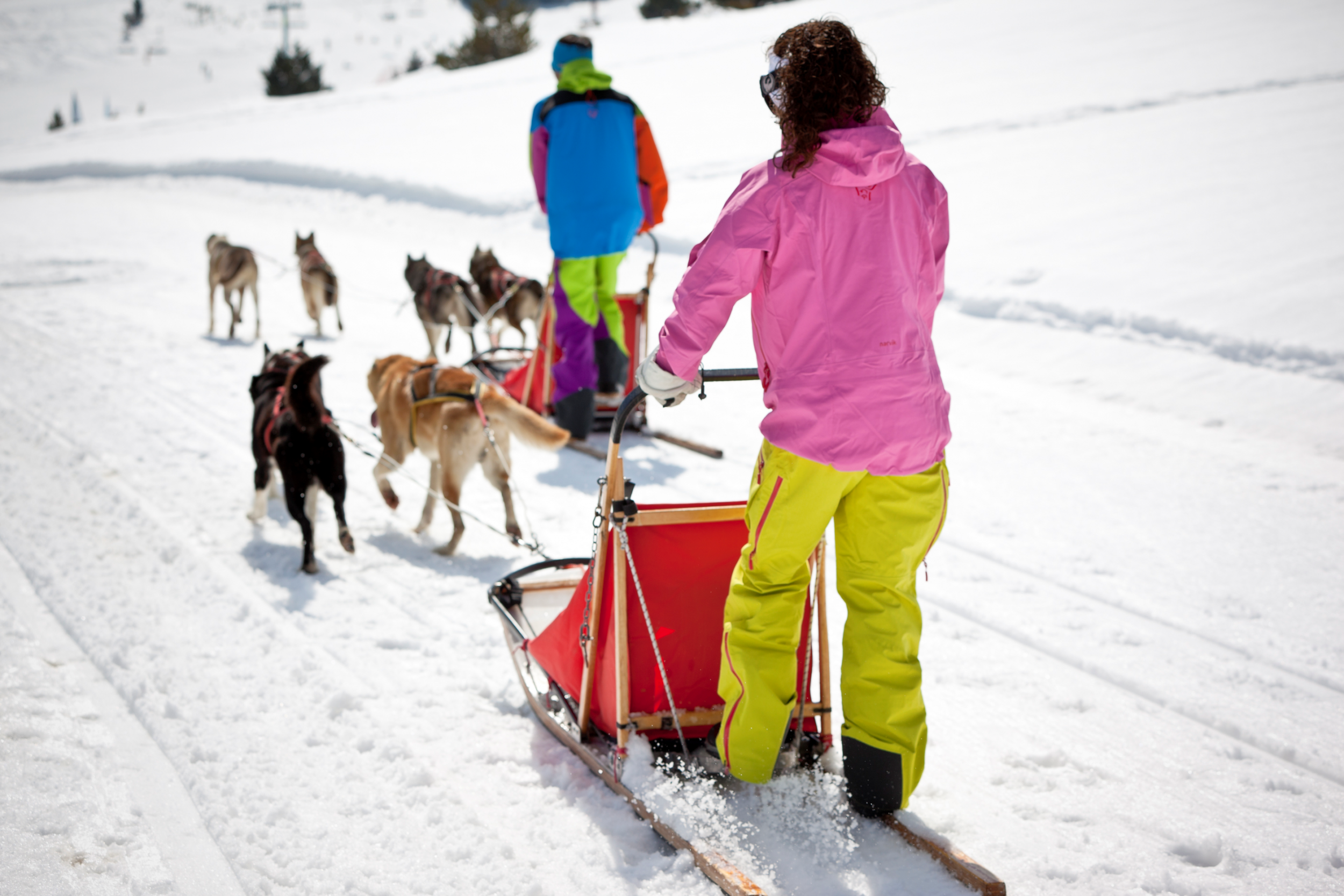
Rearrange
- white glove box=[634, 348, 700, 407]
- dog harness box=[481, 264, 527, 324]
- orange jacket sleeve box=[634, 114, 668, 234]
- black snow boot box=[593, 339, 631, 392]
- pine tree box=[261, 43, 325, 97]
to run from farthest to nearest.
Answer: pine tree box=[261, 43, 325, 97] → dog harness box=[481, 264, 527, 324] → black snow boot box=[593, 339, 631, 392] → orange jacket sleeve box=[634, 114, 668, 234] → white glove box=[634, 348, 700, 407]

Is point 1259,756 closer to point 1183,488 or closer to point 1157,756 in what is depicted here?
point 1157,756

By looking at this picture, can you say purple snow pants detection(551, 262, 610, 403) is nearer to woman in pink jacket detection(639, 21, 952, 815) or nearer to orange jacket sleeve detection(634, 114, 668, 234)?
orange jacket sleeve detection(634, 114, 668, 234)

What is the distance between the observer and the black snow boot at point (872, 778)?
219cm

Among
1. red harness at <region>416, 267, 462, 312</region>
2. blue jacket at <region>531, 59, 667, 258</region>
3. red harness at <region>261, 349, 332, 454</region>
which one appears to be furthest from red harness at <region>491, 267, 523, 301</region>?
red harness at <region>261, 349, 332, 454</region>

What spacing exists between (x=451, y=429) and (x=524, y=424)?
0.40 metres

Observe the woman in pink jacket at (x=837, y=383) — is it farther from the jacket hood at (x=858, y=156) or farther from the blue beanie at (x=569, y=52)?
the blue beanie at (x=569, y=52)

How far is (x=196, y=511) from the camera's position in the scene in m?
4.42

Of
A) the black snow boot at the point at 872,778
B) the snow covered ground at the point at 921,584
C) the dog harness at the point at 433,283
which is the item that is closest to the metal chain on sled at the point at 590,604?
the snow covered ground at the point at 921,584

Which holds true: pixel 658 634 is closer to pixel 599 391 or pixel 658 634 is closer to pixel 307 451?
pixel 307 451

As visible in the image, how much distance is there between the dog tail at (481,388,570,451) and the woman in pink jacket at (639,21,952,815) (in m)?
1.58

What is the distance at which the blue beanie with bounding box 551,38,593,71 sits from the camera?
5016 mm

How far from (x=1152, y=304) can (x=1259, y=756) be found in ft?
17.1

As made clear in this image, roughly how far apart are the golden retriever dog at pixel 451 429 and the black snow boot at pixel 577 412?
3.95ft

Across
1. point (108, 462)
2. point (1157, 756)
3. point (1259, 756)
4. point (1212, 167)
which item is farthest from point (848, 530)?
point (1212, 167)
